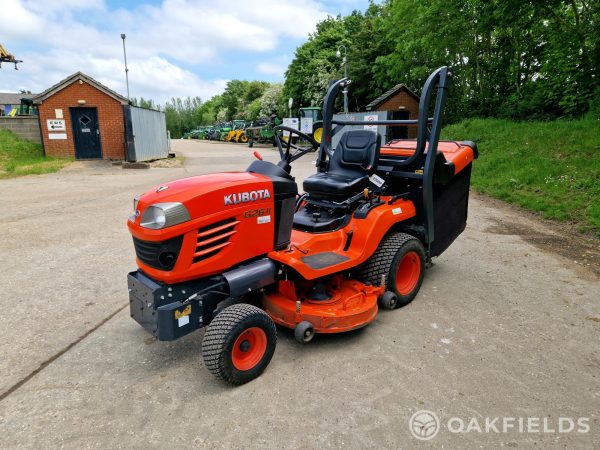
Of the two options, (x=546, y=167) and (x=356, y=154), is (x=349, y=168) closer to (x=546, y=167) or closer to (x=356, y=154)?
(x=356, y=154)

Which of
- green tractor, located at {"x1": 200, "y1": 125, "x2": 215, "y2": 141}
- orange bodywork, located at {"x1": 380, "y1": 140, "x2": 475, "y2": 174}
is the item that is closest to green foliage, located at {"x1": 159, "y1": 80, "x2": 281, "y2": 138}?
green tractor, located at {"x1": 200, "y1": 125, "x2": 215, "y2": 141}

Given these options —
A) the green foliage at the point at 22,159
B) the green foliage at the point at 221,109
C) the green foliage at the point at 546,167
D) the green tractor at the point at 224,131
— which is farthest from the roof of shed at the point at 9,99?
the green foliage at the point at 546,167

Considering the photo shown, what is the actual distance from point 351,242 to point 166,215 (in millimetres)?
1651

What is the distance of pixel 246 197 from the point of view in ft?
9.69

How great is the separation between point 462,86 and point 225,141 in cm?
2294

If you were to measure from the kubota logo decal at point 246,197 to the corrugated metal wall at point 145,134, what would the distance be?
14.8 metres

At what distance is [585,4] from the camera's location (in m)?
11.9

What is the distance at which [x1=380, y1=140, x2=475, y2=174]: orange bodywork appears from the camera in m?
4.38

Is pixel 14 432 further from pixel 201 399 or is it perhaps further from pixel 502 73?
pixel 502 73

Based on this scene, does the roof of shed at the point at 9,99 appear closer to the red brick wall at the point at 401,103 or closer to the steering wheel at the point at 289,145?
the red brick wall at the point at 401,103

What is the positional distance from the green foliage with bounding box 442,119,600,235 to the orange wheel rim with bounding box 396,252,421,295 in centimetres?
385

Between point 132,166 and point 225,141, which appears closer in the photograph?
point 132,166

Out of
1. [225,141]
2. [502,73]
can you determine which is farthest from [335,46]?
[502,73]

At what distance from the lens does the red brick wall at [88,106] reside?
16156 millimetres
